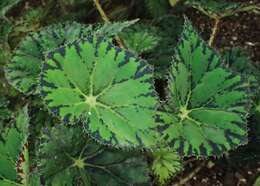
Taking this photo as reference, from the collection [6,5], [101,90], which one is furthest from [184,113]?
[6,5]

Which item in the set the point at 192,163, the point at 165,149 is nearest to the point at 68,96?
the point at 165,149

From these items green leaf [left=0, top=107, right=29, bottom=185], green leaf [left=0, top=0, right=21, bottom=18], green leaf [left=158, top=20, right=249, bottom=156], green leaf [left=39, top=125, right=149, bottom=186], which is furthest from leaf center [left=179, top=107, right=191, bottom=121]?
green leaf [left=0, top=0, right=21, bottom=18]

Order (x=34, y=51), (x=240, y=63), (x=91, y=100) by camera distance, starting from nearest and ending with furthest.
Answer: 1. (x=91, y=100)
2. (x=34, y=51)
3. (x=240, y=63)

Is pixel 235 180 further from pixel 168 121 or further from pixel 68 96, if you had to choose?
pixel 68 96

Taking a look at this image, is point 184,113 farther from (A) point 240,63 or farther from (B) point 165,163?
(A) point 240,63

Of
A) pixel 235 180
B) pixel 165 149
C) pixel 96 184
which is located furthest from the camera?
pixel 235 180

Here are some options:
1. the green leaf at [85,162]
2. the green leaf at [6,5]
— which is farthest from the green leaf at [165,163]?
the green leaf at [6,5]
